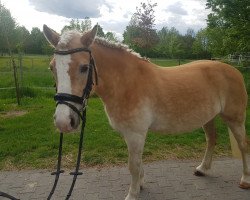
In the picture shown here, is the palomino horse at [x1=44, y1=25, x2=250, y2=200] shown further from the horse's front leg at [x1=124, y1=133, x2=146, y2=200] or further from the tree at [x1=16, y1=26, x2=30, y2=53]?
the tree at [x1=16, y1=26, x2=30, y2=53]

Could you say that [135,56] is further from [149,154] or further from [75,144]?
[75,144]

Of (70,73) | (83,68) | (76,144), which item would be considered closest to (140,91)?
(83,68)

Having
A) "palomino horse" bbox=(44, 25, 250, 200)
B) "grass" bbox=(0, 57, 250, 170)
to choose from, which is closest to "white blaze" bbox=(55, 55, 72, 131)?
"palomino horse" bbox=(44, 25, 250, 200)

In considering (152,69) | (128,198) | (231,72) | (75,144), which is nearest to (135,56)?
(152,69)

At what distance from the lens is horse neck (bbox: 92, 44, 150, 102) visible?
11.4 feet

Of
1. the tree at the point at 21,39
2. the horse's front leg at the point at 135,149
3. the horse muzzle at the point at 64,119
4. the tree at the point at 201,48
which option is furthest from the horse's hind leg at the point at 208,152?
the tree at the point at 201,48

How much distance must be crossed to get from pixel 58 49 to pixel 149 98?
1.40 metres

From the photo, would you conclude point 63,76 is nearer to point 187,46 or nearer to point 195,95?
point 195,95

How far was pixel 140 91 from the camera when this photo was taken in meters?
3.68

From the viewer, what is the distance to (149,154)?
18.7 ft

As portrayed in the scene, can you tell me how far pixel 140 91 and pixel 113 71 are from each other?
426mm

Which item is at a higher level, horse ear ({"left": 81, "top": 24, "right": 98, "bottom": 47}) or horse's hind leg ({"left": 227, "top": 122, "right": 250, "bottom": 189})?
horse ear ({"left": 81, "top": 24, "right": 98, "bottom": 47})

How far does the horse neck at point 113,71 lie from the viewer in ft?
11.4

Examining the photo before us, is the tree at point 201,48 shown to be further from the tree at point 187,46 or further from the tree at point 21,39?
the tree at point 21,39
